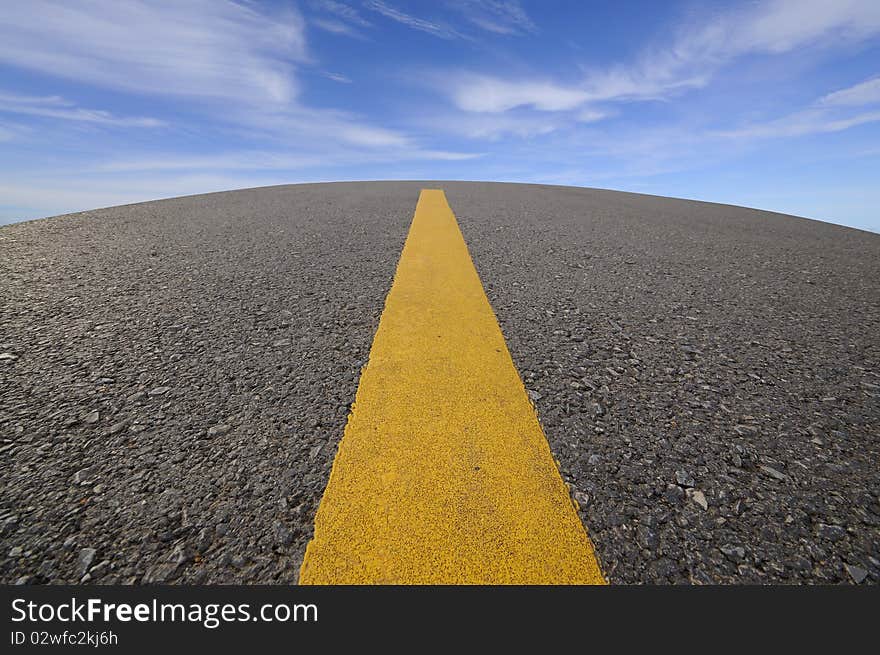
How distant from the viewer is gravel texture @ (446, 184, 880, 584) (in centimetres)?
80

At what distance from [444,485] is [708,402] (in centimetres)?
89

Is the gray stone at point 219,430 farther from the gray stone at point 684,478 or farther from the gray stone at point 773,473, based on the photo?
the gray stone at point 773,473

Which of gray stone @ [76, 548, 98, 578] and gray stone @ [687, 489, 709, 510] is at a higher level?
gray stone @ [76, 548, 98, 578]

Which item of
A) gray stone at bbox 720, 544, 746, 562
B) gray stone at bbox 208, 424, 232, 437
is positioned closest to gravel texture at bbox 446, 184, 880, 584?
gray stone at bbox 720, 544, 746, 562

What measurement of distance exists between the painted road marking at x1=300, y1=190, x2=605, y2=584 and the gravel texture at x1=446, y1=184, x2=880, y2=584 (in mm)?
79

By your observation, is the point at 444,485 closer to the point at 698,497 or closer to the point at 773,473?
the point at 698,497

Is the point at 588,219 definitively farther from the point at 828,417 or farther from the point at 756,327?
the point at 828,417

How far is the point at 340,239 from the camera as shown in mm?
3186

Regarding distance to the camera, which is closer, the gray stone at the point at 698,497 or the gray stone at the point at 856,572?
the gray stone at the point at 856,572

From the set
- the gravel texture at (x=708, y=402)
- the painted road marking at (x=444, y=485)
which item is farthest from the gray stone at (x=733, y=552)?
the painted road marking at (x=444, y=485)

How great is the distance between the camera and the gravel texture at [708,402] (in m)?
0.80

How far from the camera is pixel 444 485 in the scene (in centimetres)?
92

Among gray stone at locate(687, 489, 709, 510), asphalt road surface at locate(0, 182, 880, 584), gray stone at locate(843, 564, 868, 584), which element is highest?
asphalt road surface at locate(0, 182, 880, 584)

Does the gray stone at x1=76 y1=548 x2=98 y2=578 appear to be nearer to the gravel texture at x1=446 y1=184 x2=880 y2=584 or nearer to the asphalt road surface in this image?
the asphalt road surface
